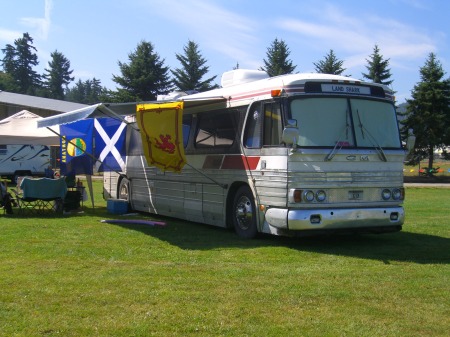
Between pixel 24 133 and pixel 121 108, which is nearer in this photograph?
pixel 121 108

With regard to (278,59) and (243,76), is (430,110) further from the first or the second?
(243,76)

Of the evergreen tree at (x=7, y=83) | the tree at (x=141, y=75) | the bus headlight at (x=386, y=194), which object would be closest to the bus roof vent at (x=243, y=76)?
the bus headlight at (x=386, y=194)

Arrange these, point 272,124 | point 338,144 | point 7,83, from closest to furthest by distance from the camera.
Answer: point 338,144, point 272,124, point 7,83

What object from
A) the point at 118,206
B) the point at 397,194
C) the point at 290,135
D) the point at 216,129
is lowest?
the point at 118,206

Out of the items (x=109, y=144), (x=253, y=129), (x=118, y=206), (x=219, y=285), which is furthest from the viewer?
(x=109, y=144)

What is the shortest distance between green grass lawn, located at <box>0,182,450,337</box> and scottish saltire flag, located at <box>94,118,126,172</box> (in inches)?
171

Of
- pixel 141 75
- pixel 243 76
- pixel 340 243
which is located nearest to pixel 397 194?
pixel 340 243

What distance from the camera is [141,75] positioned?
145 ft

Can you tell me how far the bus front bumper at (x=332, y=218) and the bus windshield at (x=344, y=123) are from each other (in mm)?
1047

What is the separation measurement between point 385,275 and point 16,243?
577cm

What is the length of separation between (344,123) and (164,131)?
3.19 metres

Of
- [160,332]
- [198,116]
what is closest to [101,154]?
[198,116]

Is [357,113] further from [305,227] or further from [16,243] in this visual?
[16,243]

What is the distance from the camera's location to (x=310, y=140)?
28.0ft
